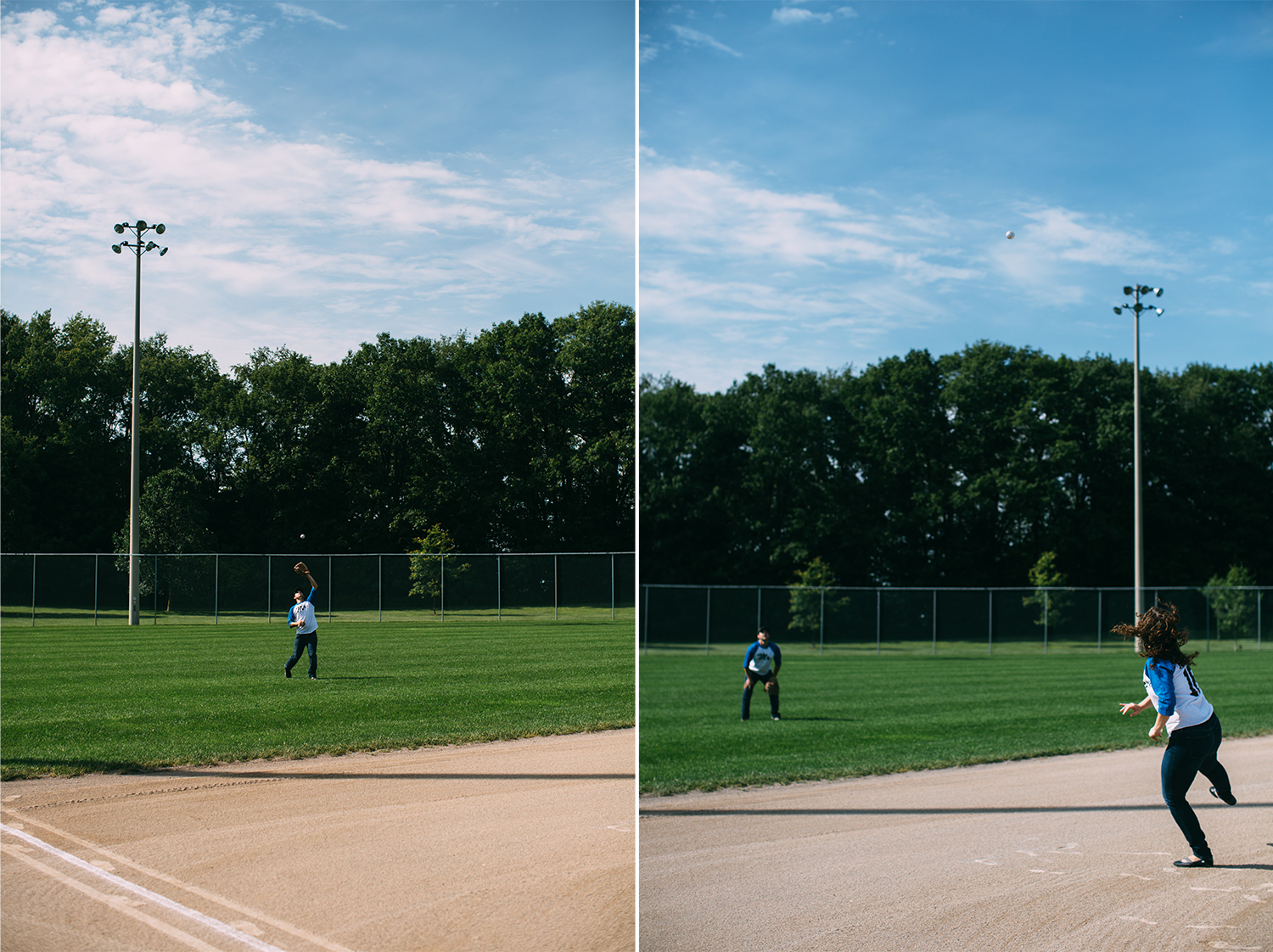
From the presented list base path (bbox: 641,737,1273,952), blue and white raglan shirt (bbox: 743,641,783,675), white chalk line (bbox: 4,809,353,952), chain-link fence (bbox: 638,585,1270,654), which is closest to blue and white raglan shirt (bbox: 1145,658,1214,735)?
base path (bbox: 641,737,1273,952)

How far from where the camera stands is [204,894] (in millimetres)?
4711

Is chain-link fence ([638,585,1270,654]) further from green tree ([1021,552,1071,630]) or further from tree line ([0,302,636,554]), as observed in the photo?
tree line ([0,302,636,554])

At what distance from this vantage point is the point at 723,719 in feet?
38.8

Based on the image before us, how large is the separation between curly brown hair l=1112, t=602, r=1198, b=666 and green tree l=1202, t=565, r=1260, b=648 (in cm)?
1410

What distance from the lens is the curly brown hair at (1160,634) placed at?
14.6ft

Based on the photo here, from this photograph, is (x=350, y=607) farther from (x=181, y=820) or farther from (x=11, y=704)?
(x=181, y=820)

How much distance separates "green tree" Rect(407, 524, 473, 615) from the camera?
1222cm

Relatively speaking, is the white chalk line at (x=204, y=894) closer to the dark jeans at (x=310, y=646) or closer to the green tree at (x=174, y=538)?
the dark jeans at (x=310, y=646)

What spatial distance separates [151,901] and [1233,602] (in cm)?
1829

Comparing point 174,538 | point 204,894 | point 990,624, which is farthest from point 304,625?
point 990,624

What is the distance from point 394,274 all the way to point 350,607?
5.96m

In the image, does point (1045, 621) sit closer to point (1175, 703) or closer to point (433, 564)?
point (433, 564)

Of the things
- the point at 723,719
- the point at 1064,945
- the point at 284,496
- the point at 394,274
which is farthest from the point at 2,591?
the point at 1064,945

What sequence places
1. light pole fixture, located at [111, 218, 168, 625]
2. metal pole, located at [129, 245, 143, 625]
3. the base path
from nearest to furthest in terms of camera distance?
the base path, light pole fixture, located at [111, 218, 168, 625], metal pole, located at [129, 245, 143, 625]
